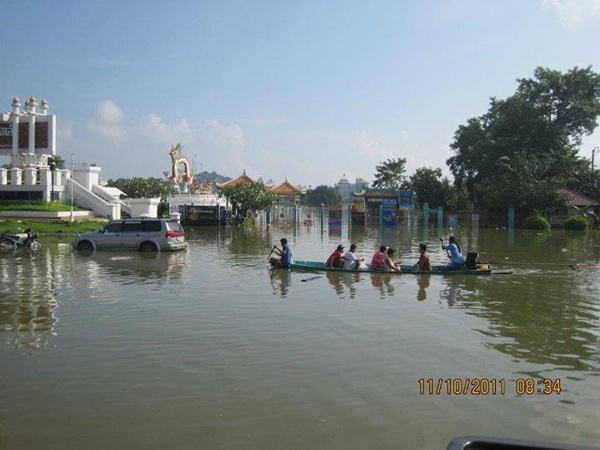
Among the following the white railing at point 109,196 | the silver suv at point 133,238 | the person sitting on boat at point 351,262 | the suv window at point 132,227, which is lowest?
the person sitting on boat at point 351,262

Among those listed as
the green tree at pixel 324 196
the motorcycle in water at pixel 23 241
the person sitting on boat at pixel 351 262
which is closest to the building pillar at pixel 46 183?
the motorcycle in water at pixel 23 241

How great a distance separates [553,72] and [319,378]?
2329 inches

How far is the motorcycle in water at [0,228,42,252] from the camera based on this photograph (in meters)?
25.1

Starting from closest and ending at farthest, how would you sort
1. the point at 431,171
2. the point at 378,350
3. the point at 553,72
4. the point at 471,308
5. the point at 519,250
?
the point at 378,350
the point at 471,308
the point at 519,250
the point at 553,72
the point at 431,171

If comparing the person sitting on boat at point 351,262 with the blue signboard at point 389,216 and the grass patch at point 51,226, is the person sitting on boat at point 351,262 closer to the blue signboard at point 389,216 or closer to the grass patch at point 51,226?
the grass patch at point 51,226

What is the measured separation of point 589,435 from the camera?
5840mm

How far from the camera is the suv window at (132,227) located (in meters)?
24.5

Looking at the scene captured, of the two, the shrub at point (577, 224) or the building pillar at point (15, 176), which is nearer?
the building pillar at point (15, 176)

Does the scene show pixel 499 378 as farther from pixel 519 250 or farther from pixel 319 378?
pixel 519 250

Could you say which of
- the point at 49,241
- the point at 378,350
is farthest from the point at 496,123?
the point at 378,350

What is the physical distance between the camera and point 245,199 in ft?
175

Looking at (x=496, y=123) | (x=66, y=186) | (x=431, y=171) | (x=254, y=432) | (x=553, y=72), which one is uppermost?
(x=553, y=72)

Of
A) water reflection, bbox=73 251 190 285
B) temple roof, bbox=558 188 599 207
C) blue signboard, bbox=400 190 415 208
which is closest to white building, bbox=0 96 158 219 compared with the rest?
water reflection, bbox=73 251 190 285

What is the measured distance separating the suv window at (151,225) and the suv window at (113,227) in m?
1.14
